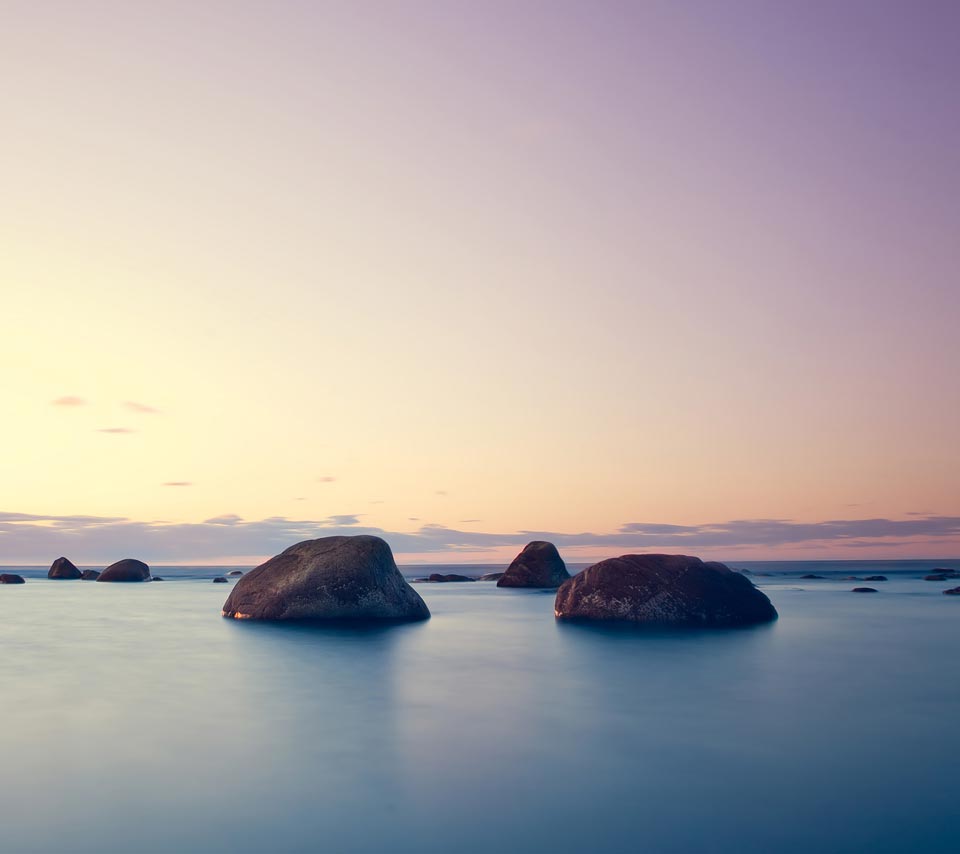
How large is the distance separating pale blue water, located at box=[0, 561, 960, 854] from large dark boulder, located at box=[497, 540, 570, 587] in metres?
25.7

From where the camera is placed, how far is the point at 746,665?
10.6m

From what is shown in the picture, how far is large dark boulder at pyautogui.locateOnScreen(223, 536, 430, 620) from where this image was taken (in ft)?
56.6

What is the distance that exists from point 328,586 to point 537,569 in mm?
22639

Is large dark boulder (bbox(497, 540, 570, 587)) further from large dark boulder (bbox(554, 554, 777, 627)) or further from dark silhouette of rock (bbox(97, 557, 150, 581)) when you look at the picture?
dark silhouette of rock (bbox(97, 557, 150, 581))

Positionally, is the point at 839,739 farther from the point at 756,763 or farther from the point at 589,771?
the point at 589,771

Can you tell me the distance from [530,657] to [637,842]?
25.8ft

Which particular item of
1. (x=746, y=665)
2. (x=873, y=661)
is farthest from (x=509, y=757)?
(x=873, y=661)

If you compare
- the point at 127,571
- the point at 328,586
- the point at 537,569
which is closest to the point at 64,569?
the point at 127,571

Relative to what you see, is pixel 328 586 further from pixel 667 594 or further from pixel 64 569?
pixel 64 569

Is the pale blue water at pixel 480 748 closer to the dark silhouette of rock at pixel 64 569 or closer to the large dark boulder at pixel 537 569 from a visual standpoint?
the large dark boulder at pixel 537 569

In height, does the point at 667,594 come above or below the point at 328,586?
below

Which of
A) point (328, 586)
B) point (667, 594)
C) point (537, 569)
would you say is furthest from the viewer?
point (537, 569)

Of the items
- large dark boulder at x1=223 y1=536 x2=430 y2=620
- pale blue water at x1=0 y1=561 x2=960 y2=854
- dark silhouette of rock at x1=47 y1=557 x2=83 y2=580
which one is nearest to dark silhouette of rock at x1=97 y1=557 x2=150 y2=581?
dark silhouette of rock at x1=47 y1=557 x2=83 y2=580

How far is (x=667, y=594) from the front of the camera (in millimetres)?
16406
